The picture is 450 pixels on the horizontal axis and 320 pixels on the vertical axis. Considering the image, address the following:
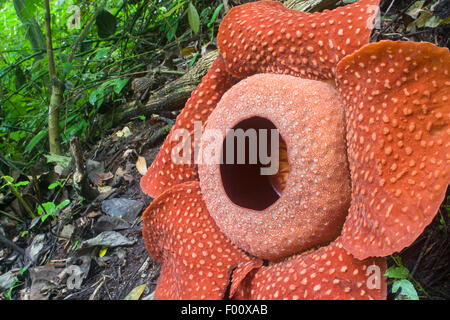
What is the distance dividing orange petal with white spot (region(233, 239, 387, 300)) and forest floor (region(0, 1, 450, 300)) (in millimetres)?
259

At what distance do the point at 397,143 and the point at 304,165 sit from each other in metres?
0.27

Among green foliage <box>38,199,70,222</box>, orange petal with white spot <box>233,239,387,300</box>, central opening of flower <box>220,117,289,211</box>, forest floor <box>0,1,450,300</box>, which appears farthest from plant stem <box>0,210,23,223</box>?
orange petal with white spot <box>233,239,387,300</box>

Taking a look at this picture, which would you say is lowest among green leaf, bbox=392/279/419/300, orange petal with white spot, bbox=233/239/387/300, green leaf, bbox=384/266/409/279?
green leaf, bbox=392/279/419/300

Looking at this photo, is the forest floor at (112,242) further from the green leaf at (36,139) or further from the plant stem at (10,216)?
the green leaf at (36,139)

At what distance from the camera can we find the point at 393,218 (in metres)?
1.04

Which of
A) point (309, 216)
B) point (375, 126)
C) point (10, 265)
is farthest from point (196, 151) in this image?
point (10, 265)

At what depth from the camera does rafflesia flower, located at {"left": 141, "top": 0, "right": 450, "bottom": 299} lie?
41.1 inches

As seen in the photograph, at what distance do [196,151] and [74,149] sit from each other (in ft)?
2.69

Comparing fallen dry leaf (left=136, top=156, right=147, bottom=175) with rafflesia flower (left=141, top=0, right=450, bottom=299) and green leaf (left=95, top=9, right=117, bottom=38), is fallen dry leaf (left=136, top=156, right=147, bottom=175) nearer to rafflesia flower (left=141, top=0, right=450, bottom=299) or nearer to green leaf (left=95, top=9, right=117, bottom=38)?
rafflesia flower (left=141, top=0, right=450, bottom=299)

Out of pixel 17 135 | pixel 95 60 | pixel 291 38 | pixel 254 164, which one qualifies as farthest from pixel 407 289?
pixel 17 135

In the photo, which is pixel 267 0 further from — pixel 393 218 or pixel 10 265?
pixel 10 265

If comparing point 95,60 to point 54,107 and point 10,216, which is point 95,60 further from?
point 10,216

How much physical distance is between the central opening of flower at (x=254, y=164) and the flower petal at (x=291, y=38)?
224 millimetres

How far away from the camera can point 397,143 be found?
1061mm
